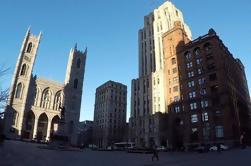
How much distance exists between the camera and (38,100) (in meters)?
85.4

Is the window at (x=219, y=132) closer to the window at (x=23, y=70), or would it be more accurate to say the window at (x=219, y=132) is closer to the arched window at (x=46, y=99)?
the arched window at (x=46, y=99)

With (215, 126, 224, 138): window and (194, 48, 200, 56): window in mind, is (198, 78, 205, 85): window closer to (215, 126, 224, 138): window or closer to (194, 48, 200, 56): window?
(194, 48, 200, 56): window

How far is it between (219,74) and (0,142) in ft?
176

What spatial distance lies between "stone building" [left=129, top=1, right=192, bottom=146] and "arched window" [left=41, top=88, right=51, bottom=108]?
3176 centimetres

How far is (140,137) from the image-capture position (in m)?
83.4

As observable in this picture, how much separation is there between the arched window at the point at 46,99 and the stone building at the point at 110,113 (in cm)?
3731

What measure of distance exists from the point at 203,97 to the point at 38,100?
57.0 m

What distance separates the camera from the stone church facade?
3066 inches

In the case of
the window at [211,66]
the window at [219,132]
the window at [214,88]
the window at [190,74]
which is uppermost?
the window at [211,66]

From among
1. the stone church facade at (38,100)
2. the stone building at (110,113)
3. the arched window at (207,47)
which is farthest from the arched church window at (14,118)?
the arched window at (207,47)

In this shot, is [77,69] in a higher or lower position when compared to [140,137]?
higher

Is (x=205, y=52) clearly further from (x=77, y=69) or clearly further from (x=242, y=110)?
(x=77, y=69)

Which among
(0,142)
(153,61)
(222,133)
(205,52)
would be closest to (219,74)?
(205,52)

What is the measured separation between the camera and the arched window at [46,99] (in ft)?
284
